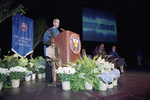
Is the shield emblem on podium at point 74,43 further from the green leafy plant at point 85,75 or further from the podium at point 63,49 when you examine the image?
the green leafy plant at point 85,75

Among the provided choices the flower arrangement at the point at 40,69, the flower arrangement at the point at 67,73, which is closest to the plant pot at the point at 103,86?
the flower arrangement at the point at 67,73

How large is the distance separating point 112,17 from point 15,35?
Answer: 20.0ft

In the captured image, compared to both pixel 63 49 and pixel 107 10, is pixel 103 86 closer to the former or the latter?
pixel 63 49

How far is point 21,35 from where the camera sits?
178 inches

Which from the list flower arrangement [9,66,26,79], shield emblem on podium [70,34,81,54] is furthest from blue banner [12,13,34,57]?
shield emblem on podium [70,34,81,54]

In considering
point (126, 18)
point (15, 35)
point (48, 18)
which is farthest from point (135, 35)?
point (15, 35)

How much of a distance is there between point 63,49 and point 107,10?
6339mm

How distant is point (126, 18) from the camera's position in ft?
28.5

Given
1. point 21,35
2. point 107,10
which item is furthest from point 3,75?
point 107,10

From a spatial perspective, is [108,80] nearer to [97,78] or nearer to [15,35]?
[97,78]

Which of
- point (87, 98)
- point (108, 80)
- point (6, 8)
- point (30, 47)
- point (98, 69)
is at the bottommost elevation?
point (87, 98)

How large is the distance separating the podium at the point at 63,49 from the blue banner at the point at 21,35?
2.14 metres

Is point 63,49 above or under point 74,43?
under

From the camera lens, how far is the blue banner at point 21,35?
13.9ft
